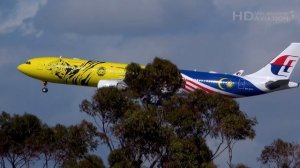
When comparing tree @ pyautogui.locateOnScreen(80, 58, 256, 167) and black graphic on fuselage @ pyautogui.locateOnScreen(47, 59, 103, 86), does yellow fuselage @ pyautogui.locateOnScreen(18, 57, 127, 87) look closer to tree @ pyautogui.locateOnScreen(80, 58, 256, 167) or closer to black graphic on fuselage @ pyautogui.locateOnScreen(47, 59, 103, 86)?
black graphic on fuselage @ pyautogui.locateOnScreen(47, 59, 103, 86)

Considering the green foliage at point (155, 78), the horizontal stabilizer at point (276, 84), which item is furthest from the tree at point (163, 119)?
the horizontal stabilizer at point (276, 84)

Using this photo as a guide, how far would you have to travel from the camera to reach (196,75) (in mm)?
157250

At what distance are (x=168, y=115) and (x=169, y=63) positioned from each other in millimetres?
10887

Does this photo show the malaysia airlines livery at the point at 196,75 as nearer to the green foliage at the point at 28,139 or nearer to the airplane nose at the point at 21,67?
the airplane nose at the point at 21,67

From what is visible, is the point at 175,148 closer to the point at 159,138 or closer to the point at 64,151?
the point at 159,138

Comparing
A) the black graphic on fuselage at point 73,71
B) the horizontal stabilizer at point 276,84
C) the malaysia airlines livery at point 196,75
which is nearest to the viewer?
the horizontal stabilizer at point 276,84

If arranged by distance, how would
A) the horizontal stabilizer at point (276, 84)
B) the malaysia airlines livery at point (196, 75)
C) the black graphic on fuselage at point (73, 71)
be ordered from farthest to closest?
the black graphic on fuselage at point (73, 71) → the malaysia airlines livery at point (196, 75) → the horizontal stabilizer at point (276, 84)

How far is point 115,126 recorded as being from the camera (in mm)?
98438

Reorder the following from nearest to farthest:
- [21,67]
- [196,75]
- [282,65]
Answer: [196,75] → [282,65] → [21,67]

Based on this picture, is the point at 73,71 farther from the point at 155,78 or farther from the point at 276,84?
the point at 155,78

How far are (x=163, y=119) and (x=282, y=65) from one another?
6401cm

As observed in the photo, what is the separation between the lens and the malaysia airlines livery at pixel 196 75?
156m

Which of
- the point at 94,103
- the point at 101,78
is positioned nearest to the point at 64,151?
the point at 94,103

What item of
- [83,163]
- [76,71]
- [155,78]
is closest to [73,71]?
[76,71]
